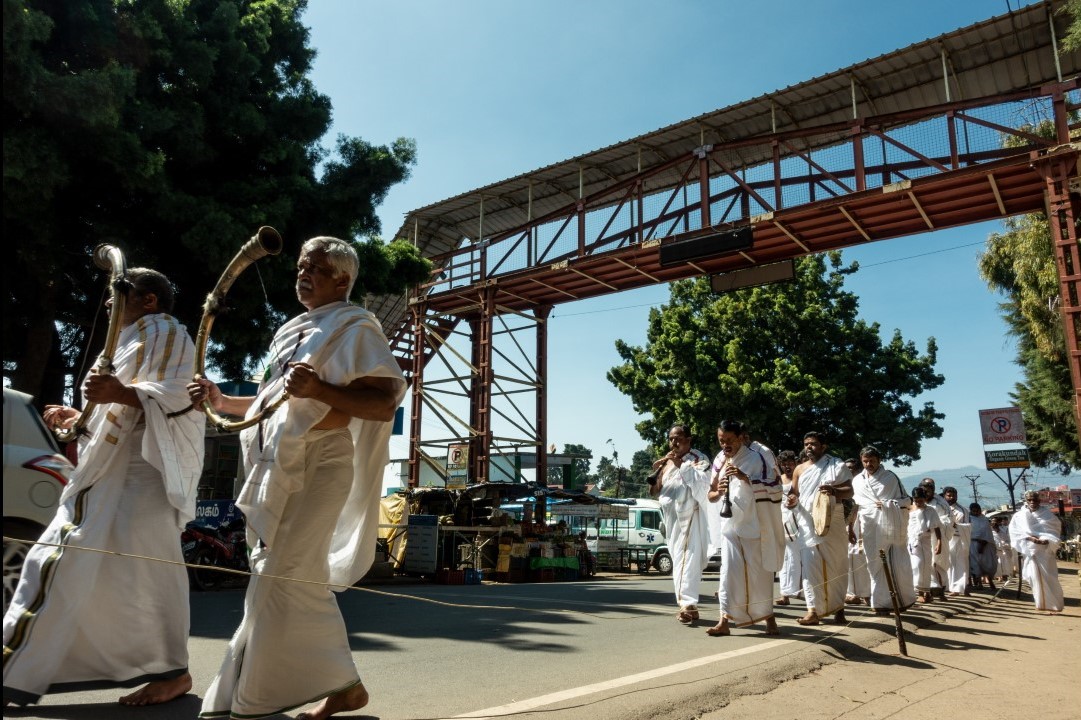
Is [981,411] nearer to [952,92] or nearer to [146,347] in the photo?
[952,92]

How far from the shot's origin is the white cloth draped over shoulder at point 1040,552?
11.5 m

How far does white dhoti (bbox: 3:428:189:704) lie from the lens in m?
3.02

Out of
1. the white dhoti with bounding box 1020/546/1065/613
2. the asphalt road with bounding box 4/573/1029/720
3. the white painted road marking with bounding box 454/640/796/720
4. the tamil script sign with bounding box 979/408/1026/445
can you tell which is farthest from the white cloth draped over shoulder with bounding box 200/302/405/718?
the tamil script sign with bounding box 979/408/1026/445

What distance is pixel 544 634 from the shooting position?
647 centimetres

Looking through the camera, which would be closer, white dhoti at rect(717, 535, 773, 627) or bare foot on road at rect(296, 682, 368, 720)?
bare foot on road at rect(296, 682, 368, 720)

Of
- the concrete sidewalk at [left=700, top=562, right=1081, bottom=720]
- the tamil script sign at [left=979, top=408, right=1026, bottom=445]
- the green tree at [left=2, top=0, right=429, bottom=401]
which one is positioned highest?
the green tree at [left=2, top=0, right=429, bottom=401]

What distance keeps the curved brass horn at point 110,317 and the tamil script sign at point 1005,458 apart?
2455cm

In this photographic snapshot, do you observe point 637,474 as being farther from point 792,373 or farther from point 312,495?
point 312,495

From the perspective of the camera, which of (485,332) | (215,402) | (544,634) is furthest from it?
(485,332)

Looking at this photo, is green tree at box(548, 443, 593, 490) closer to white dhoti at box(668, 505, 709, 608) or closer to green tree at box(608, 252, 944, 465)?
green tree at box(608, 252, 944, 465)

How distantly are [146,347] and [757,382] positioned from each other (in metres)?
26.6

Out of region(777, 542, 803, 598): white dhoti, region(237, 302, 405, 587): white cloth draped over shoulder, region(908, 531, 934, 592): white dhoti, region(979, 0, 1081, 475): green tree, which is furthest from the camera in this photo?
region(979, 0, 1081, 475): green tree

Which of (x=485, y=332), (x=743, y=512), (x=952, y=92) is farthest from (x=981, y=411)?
(x=743, y=512)

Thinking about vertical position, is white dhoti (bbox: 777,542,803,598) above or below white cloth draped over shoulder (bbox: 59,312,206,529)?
below
